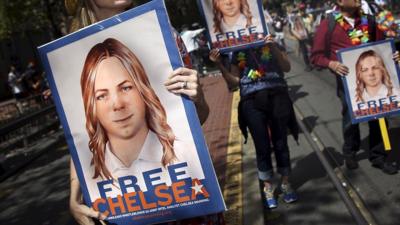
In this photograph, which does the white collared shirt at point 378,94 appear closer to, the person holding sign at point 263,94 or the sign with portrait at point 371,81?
the sign with portrait at point 371,81

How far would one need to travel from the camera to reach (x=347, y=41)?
522 centimetres

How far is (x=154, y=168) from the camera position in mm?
2127

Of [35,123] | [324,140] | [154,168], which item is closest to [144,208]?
[154,168]

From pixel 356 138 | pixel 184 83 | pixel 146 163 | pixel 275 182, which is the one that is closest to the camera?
pixel 184 83

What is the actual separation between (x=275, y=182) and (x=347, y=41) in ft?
5.69

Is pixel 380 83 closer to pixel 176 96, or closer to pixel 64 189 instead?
pixel 176 96

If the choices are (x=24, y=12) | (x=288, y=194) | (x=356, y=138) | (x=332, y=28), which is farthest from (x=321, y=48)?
(x=24, y=12)

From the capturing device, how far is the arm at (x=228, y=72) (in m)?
4.46

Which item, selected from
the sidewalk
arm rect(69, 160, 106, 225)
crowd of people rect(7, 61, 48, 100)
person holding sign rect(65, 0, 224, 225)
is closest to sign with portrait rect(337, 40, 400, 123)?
the sidewalk

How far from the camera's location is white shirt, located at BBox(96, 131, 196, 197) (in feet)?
6.85

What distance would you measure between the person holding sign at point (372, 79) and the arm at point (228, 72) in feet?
4.34

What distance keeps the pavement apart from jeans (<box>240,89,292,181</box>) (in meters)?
0.46

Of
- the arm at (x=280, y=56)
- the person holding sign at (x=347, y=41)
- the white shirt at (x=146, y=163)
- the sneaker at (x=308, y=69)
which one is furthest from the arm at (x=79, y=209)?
the sneaker at (x=308, y=69)

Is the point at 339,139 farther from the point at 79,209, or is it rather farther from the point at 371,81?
the point at 79,209
